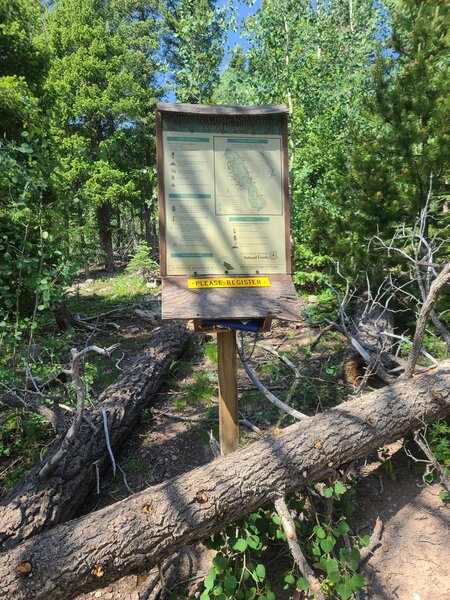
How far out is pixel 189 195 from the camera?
6.68 feet

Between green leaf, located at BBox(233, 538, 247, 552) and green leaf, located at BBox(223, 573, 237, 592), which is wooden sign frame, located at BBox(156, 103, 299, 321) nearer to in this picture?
green leaf, located at BBox(233, 538, 247, 552)

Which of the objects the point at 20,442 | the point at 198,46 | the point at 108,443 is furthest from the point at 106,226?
the point at 108,443

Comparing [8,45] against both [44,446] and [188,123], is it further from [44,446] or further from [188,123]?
[44,446]

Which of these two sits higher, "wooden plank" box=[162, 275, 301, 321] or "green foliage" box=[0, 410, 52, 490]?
"wooden plank" box=[162, 275, 301, 321]

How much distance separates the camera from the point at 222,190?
2.05 meters

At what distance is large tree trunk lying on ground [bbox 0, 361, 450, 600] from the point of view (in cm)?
171

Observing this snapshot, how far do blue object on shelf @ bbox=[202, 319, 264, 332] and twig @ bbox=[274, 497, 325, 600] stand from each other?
1003 millimetres

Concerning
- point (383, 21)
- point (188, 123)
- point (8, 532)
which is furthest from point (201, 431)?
point (383, 21)

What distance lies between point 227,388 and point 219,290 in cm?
66

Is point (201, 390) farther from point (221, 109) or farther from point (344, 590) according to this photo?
point (221, 109)

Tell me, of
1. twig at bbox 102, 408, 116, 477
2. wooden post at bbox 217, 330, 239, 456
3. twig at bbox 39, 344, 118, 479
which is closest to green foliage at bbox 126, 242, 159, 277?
twig at bbox 102, 408, 116, 477

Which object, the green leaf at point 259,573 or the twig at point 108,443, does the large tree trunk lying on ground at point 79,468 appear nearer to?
the twig at point 108,443

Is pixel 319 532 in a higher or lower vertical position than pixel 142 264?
lower

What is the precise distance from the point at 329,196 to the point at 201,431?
3861 mm
